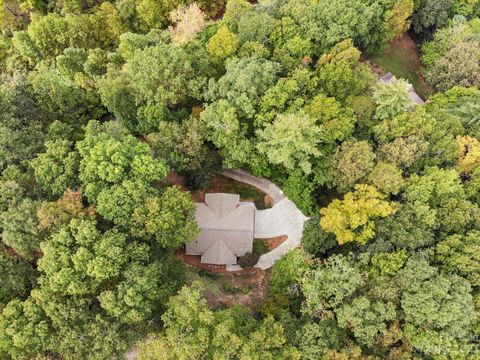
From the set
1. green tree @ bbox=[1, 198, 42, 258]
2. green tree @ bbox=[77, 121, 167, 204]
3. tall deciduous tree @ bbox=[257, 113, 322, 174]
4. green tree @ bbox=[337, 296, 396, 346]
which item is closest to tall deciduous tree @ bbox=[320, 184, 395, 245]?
tall deciduous tree @ bbox=[257, 113, 322, 174]

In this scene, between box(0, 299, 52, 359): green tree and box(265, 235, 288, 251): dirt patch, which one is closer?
box(0, 299, 52, 359): green tree

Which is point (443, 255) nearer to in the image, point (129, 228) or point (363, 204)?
point (363, 204)

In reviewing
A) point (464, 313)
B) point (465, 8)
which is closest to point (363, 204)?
point (464, 313)

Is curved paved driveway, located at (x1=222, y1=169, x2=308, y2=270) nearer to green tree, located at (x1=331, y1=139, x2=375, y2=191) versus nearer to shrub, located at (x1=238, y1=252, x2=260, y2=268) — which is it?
shrub, located at (x1=238, y1=252, x2=260, y2=268)

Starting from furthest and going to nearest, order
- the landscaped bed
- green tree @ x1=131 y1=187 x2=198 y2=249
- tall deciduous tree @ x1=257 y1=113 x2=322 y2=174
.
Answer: the landscaped bed < tall deciduous tree @ x1=257 y1=113 x2=322 y2=174 < green tree @ x1=131 y1=187 x2=198 y2=249

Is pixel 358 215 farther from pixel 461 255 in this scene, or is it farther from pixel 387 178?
pixel 461 255

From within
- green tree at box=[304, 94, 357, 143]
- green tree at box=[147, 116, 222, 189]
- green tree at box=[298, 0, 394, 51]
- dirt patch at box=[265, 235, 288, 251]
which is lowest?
dirt patch at box=[265, 235, 288, 251]

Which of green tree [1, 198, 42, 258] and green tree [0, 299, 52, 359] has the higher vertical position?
green tree [1, 198, 42, 258]
